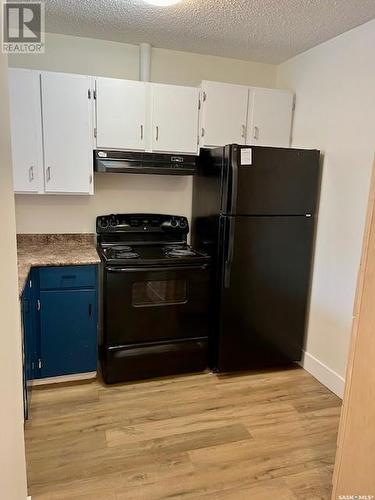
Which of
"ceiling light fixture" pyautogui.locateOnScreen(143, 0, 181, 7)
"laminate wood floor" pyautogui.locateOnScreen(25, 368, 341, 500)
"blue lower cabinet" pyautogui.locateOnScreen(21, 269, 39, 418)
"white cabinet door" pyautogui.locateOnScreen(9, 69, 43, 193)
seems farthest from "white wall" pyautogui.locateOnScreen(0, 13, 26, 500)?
"white cabinet door" pyautogui.locateOnScreen(9, 69, 43, 193)

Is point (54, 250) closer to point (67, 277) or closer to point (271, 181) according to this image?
point (67, 277)

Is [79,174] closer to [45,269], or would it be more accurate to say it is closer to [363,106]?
[45,269]

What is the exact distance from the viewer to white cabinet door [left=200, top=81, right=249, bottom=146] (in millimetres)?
2812

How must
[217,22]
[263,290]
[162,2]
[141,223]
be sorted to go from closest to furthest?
[162,2] < [217,22] < [263,290] < [141,223]

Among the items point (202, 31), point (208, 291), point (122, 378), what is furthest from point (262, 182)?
point (122, 378)

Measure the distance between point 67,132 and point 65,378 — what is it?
5.67 ft

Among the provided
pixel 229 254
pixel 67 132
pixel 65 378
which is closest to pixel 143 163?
pixel 67 132

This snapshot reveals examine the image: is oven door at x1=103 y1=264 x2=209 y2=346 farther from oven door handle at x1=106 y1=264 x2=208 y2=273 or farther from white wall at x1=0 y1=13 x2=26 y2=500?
white wall at x1=0 y1=13 x2=26 y2=500

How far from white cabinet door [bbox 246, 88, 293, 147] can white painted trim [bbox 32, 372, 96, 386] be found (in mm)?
2154

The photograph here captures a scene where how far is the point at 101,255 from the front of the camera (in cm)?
270

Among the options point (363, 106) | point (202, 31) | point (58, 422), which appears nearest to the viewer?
point (58, 422)

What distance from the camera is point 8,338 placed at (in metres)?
1.24

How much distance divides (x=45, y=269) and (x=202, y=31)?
1948mm

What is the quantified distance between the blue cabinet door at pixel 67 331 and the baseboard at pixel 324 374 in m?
1.66
